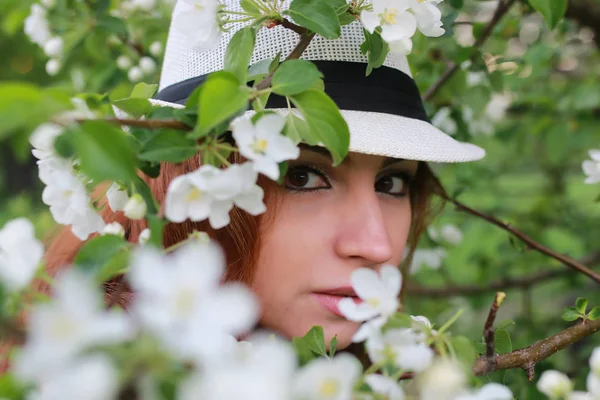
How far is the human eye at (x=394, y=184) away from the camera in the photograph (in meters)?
1.23

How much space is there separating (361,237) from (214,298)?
22.7 inches

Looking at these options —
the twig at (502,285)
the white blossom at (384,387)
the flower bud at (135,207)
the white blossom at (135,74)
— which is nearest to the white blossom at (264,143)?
the flower bud at (135,207)

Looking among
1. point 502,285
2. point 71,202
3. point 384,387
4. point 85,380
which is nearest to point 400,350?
point 384,387

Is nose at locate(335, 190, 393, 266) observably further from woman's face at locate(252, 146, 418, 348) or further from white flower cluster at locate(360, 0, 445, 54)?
white flower cluster at locate(360, 0, 445, 54)

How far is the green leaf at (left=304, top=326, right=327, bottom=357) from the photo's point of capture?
80 centimetres

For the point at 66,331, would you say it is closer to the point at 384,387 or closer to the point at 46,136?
the point at 384,387

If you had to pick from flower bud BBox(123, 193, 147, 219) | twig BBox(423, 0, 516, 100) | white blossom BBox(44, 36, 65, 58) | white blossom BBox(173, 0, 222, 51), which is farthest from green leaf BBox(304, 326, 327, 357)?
white blossom BBox(44, 36, 65, 58)

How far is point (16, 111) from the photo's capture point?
0.47 metres

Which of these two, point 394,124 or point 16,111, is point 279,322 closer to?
point 394,124

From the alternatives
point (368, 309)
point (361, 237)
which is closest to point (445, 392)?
point (368, 309)

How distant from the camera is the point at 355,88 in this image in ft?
3.41

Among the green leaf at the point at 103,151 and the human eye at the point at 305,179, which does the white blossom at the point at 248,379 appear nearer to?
the green leaf at the point at 103,151

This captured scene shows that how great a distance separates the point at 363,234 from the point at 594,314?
1.10 feet

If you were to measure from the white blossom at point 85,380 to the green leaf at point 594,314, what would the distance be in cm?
67
